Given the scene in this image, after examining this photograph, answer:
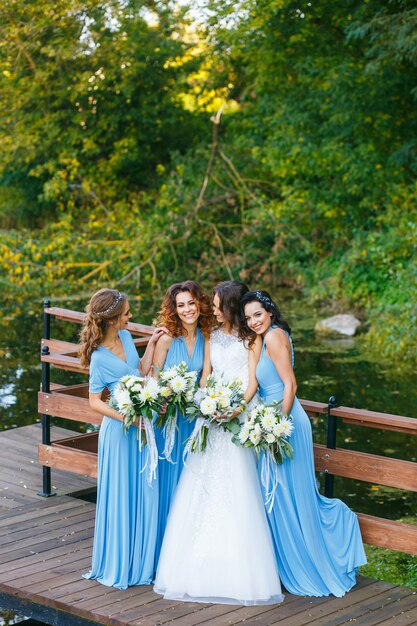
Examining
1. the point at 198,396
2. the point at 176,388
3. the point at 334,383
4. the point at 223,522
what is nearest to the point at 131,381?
the point at 176,388

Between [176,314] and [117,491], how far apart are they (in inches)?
39.7

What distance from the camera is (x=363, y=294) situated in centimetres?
1639

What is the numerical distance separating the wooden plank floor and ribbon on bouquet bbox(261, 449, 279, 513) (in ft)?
1.67

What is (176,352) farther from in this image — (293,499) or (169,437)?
(293,499)

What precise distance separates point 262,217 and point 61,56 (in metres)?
5.05

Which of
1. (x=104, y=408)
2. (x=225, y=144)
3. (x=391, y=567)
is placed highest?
(x=225, y=144)

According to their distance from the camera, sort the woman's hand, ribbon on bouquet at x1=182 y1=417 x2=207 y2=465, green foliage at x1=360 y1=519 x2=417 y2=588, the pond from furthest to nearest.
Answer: the pond, green foliage at x1=360 y1=519 x2=417 y2=588, ribbon on bouquet at x1=182 y1=417 x2=207 y2=465, the woman's hand

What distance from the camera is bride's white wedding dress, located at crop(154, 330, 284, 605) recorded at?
4.98 meters

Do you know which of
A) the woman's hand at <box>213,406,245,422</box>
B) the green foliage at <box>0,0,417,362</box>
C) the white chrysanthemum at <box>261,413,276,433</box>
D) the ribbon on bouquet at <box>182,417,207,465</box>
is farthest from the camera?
the green foliage at <box>0,0,417,362</box>

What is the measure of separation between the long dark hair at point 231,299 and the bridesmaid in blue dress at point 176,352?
0.14 meters

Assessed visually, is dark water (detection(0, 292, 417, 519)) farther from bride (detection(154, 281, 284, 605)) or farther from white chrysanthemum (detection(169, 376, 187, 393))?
white chrysanthemum (detection(169, 376, 187, 393))

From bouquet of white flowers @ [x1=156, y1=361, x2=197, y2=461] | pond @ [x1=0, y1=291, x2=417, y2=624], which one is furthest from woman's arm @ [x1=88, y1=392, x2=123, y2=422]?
pond @ [x1=0, y1=291, x2=417, y2=624]

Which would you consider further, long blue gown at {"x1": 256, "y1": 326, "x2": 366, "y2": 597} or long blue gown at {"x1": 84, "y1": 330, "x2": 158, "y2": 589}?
long blue gown at {"x1": 84, "y1": 330, "x2": 158, "y2": 589}

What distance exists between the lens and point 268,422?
16.2 feet
